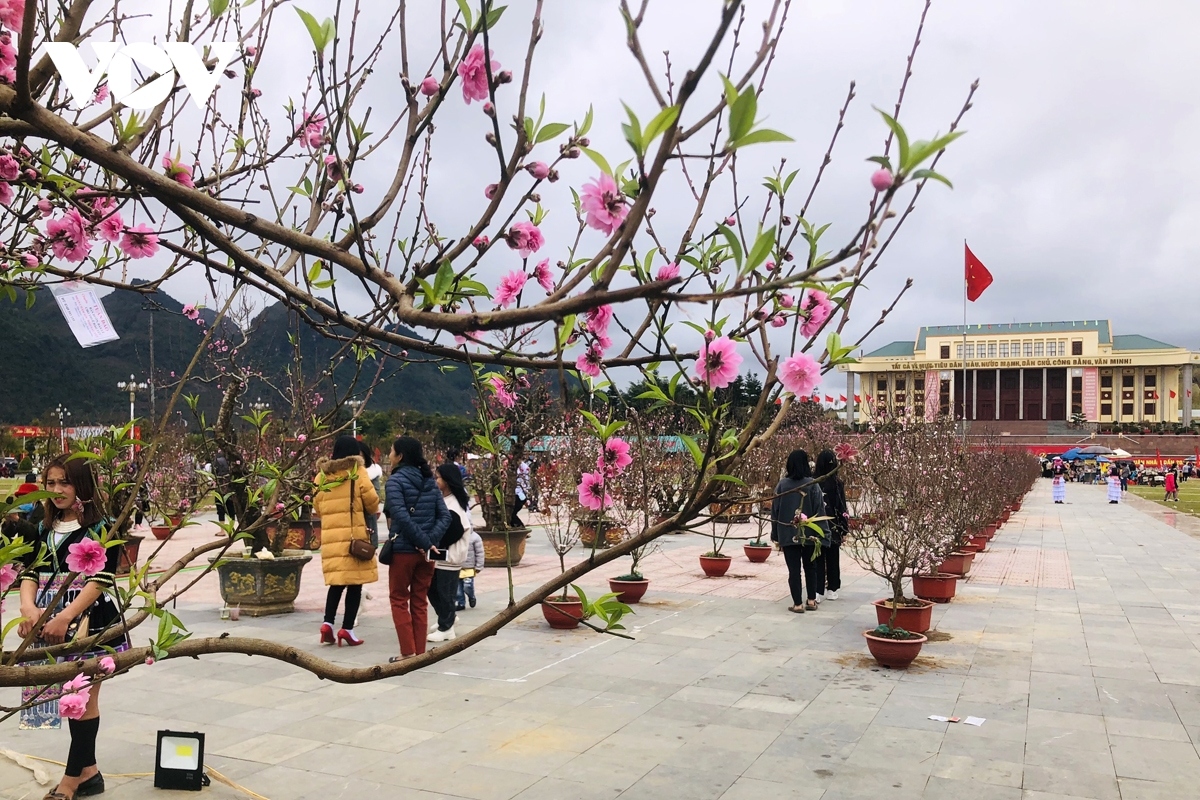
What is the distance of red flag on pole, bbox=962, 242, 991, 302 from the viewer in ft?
65.5

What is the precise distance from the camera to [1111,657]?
24.0 feet

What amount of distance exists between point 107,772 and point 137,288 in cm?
279

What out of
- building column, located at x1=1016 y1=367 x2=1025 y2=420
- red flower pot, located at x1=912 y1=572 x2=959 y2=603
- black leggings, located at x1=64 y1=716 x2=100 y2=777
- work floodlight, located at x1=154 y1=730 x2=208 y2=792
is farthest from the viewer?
building column, located at x1=1016 y1=367 x2=1025 y2=420

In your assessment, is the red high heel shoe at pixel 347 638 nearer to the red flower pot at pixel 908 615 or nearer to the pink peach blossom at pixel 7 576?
the red flower pot at pixel 908 615

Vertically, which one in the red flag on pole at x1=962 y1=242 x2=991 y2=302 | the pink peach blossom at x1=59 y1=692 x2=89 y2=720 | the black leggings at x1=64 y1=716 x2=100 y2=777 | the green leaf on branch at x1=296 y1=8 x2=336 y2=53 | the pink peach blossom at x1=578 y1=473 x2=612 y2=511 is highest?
the red flag on pole at x1=962 y1=242 x2=991 y2=302

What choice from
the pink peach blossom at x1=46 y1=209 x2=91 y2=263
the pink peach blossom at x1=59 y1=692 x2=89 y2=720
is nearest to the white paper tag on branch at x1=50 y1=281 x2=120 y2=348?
the pink peach blossom at x1=46 y1=209 x2=91 y2=263

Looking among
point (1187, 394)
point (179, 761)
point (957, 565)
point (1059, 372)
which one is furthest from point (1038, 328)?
point (179, 761)

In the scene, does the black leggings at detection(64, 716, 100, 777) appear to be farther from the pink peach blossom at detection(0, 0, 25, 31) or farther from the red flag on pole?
the red flag on pole

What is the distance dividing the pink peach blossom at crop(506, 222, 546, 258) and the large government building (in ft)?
280

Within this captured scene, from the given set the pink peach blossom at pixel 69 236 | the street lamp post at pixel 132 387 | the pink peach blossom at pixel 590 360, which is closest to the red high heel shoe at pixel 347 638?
the street lamp post at pixel 132 387

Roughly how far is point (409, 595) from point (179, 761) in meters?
2.55

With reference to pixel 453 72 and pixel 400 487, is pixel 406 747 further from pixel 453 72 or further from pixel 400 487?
pixel 453 72

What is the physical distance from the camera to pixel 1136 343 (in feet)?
291

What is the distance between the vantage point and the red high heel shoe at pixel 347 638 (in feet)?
23.9
